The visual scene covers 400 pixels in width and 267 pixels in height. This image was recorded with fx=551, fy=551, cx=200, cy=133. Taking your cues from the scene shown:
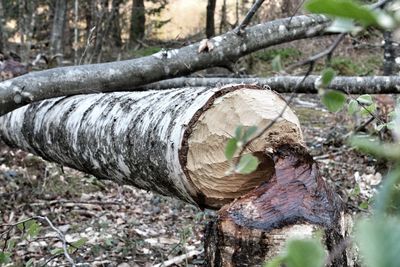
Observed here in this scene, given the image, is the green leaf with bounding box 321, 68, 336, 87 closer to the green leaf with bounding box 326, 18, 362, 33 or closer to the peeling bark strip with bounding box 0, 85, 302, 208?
the green leaf with bounding box 326, 18, 362, 33

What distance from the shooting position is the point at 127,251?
300 centimetres

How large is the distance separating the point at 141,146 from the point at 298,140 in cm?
51

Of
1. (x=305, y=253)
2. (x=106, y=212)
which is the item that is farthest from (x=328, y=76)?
(x=106, y=212)

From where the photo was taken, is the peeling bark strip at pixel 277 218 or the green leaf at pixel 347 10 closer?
the green leaf at pixel 347 10

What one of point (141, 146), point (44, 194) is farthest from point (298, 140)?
point (44, 194)

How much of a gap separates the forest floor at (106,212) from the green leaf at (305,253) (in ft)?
7.59

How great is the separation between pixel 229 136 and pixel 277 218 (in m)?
0.29

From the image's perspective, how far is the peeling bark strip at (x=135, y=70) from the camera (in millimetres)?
2285

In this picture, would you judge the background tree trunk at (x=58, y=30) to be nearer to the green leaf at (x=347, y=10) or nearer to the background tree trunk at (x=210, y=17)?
the background tree trunk at (x=210, y=17)

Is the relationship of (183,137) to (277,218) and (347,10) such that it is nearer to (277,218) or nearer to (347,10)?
(277,218)

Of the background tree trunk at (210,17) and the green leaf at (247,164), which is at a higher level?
the green leaf at (247,164)

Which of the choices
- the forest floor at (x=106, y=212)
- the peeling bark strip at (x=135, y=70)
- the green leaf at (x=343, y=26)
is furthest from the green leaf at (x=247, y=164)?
the forest floor at (x=106, y=212)

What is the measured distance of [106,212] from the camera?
3773 millimetres

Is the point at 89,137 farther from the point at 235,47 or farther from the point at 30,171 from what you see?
the point at 30,171
